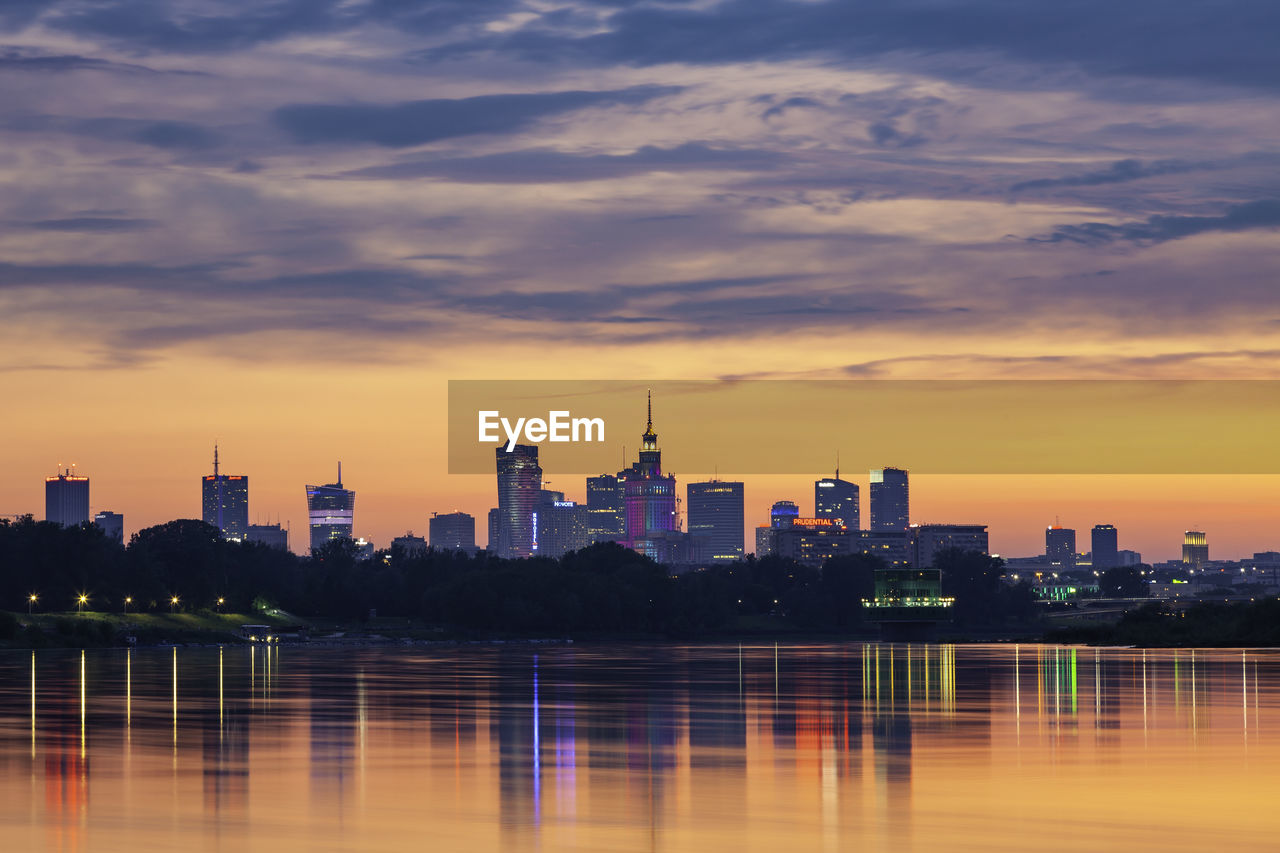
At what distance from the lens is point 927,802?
29.4m

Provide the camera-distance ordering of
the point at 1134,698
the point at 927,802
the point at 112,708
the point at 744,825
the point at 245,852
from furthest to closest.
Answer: the point at 1134,698 < the point at 112,708 < the point at 927,802 < the point at 744,825 < the point at 245,852

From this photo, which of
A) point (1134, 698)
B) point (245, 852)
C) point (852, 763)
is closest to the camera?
point (245, 852)

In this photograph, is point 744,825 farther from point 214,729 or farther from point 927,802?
point 214,729

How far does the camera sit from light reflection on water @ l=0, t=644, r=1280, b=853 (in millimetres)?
25734

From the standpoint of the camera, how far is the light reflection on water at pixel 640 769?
25734 millimetres

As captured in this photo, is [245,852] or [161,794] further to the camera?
[161,794]

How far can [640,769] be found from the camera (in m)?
34.6

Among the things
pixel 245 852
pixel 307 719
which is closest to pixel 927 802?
pixel 245 852

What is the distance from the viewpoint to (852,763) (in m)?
36.2

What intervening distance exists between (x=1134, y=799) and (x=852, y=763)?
24.5 feet

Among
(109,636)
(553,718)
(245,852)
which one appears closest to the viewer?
(245,852)

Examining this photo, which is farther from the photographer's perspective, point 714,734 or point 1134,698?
point 1134,698

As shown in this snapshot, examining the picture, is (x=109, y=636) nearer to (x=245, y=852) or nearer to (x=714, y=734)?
(x=714, y=734)

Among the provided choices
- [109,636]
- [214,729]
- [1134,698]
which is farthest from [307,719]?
[109,636]
